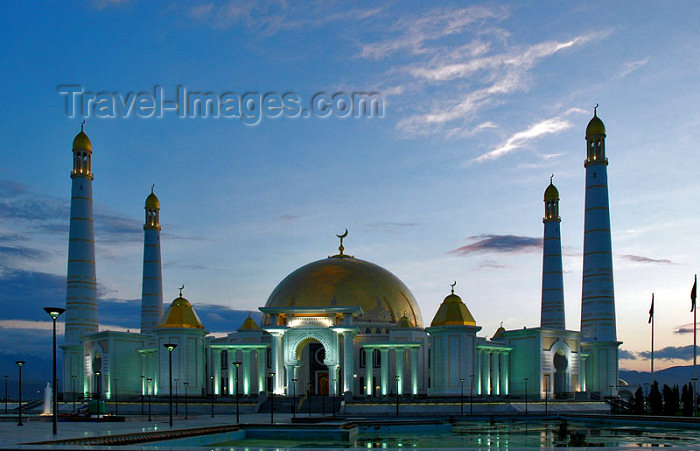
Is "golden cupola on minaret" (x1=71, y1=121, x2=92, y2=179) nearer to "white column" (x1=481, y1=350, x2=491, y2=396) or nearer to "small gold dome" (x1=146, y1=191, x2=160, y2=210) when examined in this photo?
"small gold dome" (x1=146, y1=191, x2=160, y2=210)

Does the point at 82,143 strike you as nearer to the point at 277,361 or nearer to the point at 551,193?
the point at 277,361

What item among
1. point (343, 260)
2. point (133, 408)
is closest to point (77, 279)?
point (133, 408)

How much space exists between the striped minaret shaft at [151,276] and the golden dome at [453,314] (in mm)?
26915

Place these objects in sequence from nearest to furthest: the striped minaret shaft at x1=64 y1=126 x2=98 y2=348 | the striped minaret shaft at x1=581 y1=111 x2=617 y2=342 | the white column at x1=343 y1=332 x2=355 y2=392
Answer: the white column at x1=343 y1=332 x2=355 y2=392 < the striped minaret shaft at x1=581 y1=111 x2=617 y2=342 < the striped minaret shaft at x1=64 y1=126 x2=98 y2=348

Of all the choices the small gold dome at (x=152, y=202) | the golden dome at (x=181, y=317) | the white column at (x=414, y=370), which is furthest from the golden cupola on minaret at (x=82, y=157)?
the white column at (x=414, y=370)

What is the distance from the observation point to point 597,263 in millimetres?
64312

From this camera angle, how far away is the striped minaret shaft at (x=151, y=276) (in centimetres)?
7319

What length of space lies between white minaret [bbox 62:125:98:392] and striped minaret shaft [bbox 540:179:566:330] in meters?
38.3

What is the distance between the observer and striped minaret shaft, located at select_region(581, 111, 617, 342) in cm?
6431

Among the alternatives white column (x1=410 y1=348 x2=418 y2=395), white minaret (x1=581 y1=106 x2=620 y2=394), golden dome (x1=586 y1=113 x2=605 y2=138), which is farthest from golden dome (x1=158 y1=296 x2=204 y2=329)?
golden dome (x1=586 y1=113 x2=605 y2=138)

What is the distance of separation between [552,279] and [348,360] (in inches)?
847

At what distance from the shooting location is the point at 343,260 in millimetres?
72312

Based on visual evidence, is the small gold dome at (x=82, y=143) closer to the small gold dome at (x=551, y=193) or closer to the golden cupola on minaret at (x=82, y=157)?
the golden cupola on minaret at (x=82, y=157)

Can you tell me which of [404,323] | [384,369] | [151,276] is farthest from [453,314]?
[151,276]
